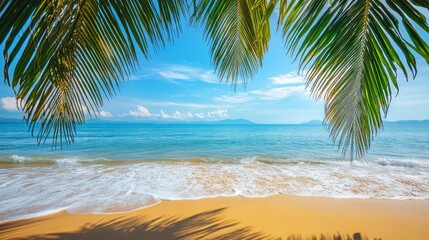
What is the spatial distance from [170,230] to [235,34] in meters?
3.34

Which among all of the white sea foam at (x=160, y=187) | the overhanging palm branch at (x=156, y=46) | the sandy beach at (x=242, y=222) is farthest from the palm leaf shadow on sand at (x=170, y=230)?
the overhanging palm branch at (x=156, y=46)

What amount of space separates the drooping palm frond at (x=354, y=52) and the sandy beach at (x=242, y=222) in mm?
2706

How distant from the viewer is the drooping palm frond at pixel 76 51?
0.96 metres

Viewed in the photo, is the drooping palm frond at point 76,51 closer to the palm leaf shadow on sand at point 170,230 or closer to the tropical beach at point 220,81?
the tropical beach at point 220,81

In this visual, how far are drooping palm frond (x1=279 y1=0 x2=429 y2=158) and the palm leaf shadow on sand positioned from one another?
268 centimetres

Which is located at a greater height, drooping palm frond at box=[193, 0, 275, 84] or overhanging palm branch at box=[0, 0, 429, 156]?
drooping palm frond at box=[193, 0, 275, 84]

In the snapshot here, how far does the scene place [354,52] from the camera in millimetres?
1423

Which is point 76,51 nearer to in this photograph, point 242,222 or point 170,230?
point 170,230

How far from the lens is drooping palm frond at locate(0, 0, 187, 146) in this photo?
3.14 ft

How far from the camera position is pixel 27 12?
30.4 inches

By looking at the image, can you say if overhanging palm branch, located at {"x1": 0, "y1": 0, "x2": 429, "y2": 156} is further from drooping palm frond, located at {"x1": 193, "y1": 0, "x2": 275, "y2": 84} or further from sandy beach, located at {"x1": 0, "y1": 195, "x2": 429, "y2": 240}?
sandy beach, located at {"x1": 0, "y1": 195, "x2": 429, "y2": 240}

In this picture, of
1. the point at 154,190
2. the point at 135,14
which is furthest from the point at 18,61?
the point at 154,190

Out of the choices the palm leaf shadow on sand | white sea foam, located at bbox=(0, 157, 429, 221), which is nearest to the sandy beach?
the palm leaf shadow on sand

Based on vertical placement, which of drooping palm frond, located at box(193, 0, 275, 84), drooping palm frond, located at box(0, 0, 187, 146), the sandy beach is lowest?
the sandy beach
